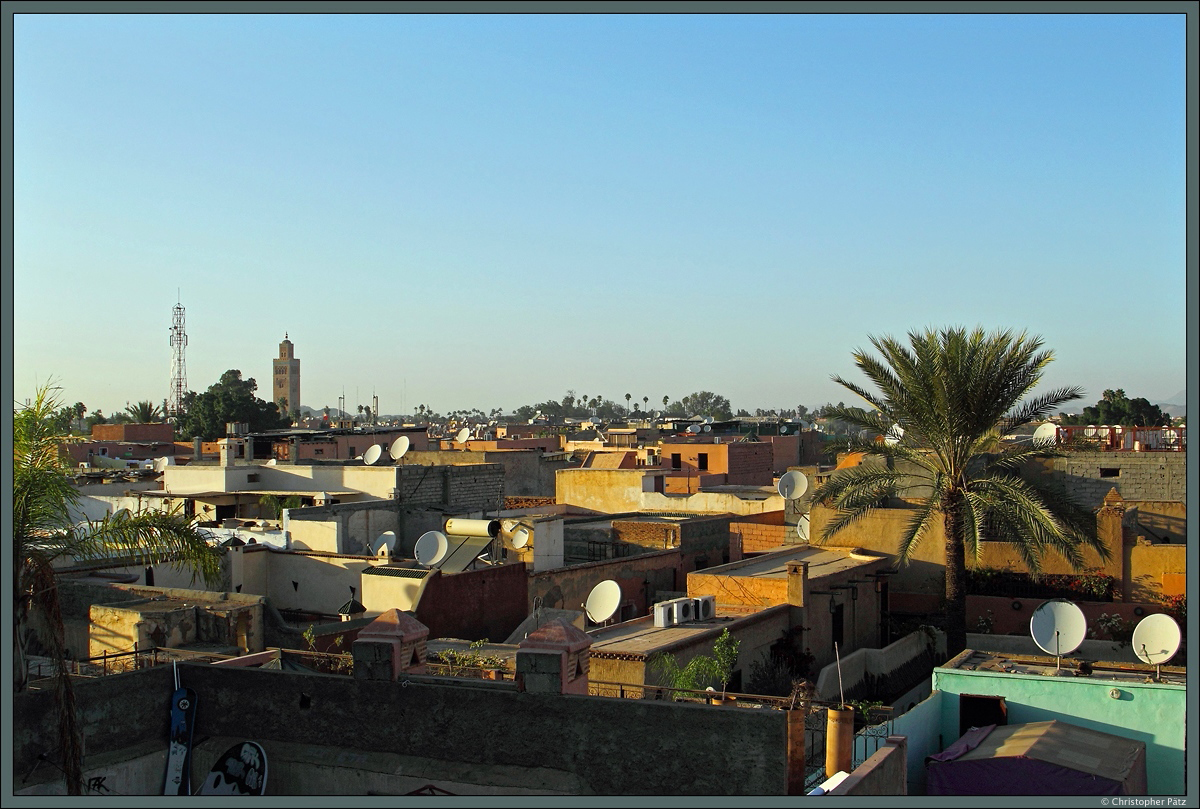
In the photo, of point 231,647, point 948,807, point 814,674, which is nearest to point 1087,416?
point 814,674

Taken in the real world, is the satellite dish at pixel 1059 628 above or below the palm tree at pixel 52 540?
below

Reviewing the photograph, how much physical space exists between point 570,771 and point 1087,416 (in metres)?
64.2

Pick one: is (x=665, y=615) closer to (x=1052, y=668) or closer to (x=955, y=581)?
(x=955, y=581)

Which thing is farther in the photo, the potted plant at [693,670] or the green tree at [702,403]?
the green tree at [702,403]

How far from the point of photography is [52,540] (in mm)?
9609

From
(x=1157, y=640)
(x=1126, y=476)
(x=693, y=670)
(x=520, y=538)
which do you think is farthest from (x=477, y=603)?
(x=1126, y=476)

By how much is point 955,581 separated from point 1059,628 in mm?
2299

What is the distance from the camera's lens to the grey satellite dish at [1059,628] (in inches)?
597

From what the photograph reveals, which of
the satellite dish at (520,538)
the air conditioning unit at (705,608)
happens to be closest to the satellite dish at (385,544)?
the satellite dish at (520,538)

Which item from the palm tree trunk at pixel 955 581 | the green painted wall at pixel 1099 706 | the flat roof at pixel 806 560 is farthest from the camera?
the flat roof at pixel 806 560

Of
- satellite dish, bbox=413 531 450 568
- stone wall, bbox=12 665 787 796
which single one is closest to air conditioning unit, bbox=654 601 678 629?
satellite dish, bbox=413 531 450 568

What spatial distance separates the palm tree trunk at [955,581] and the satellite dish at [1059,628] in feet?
6.46

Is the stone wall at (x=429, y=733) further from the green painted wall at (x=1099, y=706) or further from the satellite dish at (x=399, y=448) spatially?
the satellite dish at (x=399, y=448)

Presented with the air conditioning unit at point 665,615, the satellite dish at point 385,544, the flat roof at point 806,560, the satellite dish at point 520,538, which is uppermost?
the satellite dish at point 520,538
